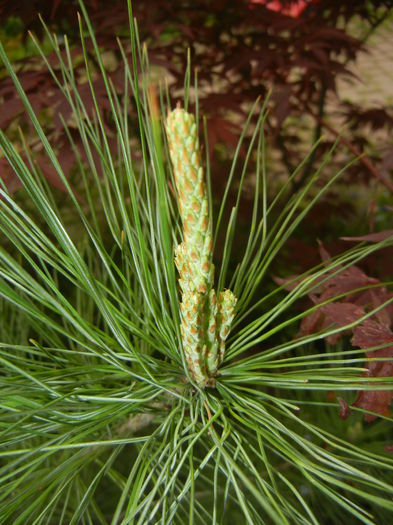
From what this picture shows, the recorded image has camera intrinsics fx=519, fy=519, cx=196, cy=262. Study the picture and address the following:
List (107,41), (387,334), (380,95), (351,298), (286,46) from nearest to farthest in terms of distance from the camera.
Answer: (387,334)
(351,298)
(107,41)
(286,46)
(380,95)

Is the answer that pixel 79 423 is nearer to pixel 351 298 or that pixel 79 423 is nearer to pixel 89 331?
pixel 89 331

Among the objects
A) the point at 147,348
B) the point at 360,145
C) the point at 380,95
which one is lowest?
the point at 147,348

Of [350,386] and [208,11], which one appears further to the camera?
[208,11]

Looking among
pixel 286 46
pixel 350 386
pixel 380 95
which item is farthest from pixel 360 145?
pixel 380 95

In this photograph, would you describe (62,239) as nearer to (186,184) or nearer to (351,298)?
(186,184)

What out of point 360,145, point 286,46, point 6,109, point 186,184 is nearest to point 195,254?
point 186,184

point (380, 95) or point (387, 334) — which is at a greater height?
point (380, 95)

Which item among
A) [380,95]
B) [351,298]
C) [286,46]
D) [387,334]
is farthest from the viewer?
[380,95]
